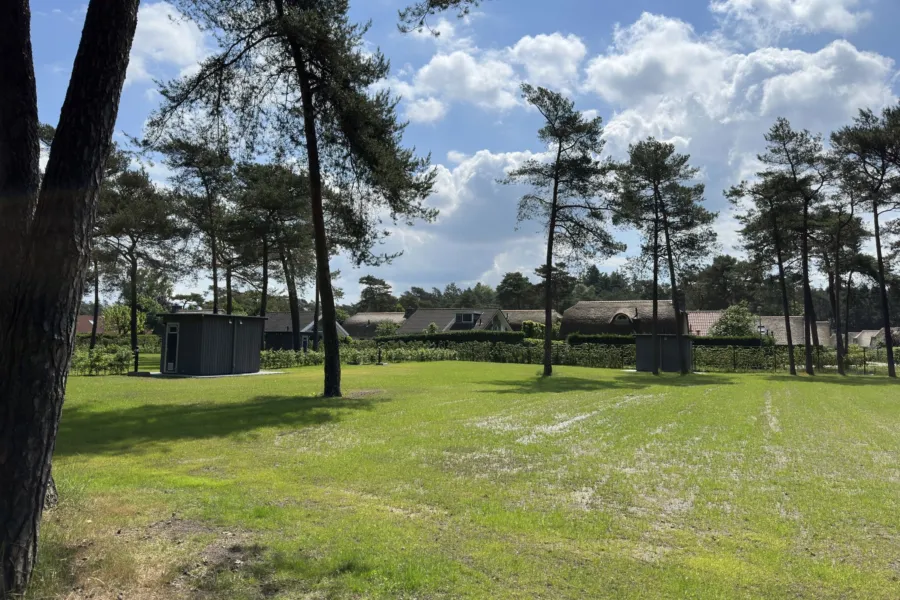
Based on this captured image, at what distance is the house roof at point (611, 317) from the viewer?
159 ft

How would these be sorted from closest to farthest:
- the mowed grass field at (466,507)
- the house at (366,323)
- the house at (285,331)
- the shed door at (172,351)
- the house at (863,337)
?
1. the mowed grass field at (466,507)
2. the shed door at (172,351)
3. the house at (285,331)
4. the house at (366,323)
5. the house at (863,337)

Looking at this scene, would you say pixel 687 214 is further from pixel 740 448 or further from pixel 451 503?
pixel 451 503

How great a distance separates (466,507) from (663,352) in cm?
2765

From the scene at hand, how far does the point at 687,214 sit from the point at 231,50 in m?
22.2

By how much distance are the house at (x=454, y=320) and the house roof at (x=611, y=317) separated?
283 inches

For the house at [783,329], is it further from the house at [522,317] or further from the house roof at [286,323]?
the house roof at [286,323]

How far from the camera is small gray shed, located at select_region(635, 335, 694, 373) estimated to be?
30156 mm

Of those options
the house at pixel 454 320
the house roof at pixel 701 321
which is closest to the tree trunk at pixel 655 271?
the house roof at pixel 701 321

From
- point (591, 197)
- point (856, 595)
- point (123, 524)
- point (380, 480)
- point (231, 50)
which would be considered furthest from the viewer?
point (591, 197)

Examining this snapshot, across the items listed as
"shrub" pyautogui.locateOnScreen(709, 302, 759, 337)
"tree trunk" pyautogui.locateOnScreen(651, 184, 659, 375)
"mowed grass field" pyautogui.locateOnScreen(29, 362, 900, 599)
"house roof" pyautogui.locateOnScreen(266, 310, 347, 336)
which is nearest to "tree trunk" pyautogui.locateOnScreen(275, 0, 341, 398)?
"mowed grass field" pyautogui.locateOnScreen(29, 362, 900, 599)

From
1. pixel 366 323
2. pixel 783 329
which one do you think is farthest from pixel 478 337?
pixel 783 329

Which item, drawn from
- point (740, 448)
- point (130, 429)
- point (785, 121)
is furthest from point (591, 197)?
point (130, 429)

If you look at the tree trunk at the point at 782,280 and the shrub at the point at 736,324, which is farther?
the shrub at the point at 736,324

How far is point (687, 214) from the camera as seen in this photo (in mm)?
28359
